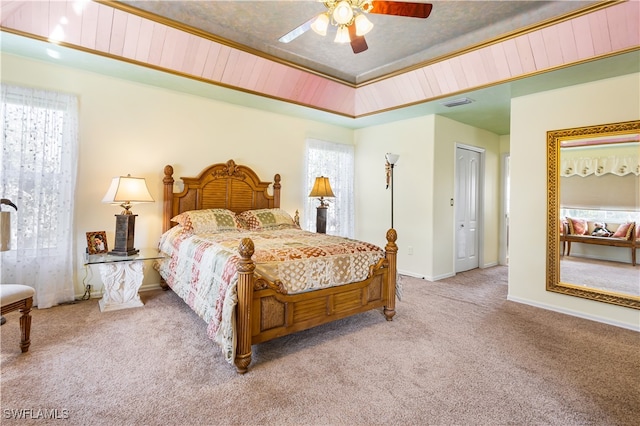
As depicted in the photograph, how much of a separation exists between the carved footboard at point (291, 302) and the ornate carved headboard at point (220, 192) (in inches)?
90.4

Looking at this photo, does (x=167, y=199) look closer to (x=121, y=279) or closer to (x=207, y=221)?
(x=207, y=221)

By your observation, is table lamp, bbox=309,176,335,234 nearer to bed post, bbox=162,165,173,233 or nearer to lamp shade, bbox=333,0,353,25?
bed post, bbox=162,165,173,233

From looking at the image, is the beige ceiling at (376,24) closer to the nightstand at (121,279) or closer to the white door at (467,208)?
the white door at (467,208)

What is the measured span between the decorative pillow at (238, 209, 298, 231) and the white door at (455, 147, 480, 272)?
2817 millimetres

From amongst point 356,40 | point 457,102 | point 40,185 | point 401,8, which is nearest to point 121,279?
point 40,185

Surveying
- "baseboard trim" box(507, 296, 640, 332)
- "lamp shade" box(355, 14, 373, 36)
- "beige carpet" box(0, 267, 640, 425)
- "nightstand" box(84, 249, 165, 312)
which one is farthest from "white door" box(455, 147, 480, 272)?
"nightstand" box(84, 249, 165, 312)

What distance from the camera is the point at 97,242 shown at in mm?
3316

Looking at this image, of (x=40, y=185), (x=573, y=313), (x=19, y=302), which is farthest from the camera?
(x=573, y=313)

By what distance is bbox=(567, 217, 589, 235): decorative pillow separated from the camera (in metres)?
3.43

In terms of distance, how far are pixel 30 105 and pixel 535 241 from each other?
5637 mm

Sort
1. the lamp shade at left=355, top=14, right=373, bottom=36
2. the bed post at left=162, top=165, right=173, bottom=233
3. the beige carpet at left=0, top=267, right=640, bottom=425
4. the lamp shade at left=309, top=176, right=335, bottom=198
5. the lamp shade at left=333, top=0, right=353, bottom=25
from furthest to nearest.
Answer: the lamp shade at left=309, top=176, right=335, bottom=198 < the bed post at left=162, top=165, right=173, bottom=233 < the lamp shade at left=355, top=14, right=373, bottom=36 < the lamp shade at left=333, top=0, right=353, bottom=25 < the beige carpet at left=0, top=267, right=640, bottom=425

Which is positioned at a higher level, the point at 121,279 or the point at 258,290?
the point at 258,290

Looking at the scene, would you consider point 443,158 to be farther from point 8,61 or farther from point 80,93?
point 8,61

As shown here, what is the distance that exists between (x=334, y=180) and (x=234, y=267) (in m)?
3.59
